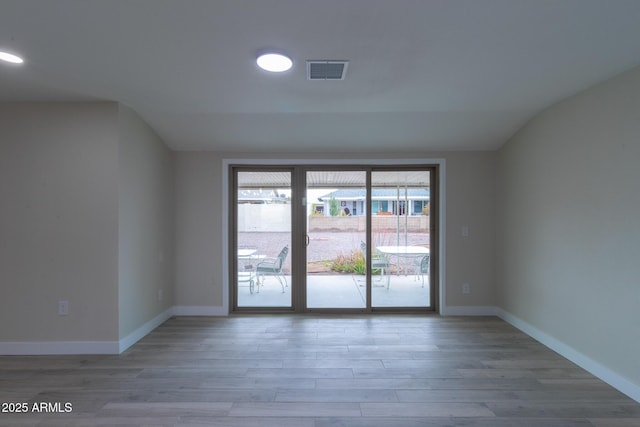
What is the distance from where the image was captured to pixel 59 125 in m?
2.74

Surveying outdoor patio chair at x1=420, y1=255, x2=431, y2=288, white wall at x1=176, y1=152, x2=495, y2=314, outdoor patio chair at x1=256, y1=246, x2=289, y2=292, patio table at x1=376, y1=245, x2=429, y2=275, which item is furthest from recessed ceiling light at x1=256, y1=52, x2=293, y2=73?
outdoor patio chair at x1=420, y1=255, x2=431, y2=288

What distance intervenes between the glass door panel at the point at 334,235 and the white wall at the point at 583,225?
1830 mm

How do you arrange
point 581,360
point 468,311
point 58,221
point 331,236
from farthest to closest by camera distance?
point 331,236 < point 468,311 < point 58,221 < point 581,360

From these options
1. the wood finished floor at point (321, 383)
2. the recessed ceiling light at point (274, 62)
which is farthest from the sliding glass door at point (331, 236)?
the recessed ceiling light at point (274, 62)

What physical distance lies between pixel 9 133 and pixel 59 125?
472mm

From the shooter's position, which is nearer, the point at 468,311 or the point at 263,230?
the point at 468,311

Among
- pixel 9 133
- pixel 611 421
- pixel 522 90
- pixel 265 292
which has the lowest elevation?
pixel 611 421

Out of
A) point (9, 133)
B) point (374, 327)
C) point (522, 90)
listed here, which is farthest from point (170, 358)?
point (522, 90)

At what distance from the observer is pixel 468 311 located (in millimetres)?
3791

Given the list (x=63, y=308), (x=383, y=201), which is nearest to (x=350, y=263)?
(x=383, y=201)

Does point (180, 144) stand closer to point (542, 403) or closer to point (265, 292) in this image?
point (265, 292)

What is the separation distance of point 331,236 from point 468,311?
204 centimetres

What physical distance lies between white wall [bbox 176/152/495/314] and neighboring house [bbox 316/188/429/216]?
37cm

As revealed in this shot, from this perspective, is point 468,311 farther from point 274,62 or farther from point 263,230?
point 274,62
